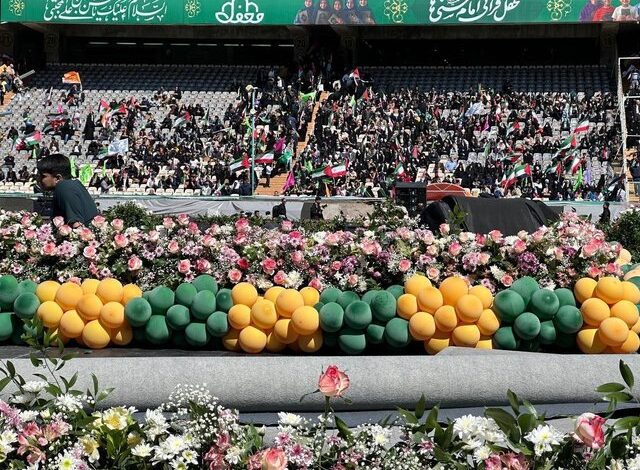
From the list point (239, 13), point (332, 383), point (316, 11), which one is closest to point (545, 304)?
point (332, 383)

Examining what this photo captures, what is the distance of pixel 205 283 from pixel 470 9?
33.1 metres

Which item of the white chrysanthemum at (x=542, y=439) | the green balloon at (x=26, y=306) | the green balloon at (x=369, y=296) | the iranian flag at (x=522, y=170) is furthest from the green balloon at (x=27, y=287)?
the iranian flag at (x=522, y=170)

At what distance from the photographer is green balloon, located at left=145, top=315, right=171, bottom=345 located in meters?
5.41

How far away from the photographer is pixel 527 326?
4918mm

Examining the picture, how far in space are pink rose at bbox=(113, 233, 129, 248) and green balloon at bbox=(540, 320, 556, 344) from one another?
2554 mm

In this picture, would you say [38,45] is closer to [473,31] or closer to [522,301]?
[473,31]

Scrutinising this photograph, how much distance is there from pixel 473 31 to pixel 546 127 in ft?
34.1

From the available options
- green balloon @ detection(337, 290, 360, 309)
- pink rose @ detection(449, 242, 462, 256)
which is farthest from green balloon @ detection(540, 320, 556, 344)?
green balloon @ detection(337, 290, 360, 309)

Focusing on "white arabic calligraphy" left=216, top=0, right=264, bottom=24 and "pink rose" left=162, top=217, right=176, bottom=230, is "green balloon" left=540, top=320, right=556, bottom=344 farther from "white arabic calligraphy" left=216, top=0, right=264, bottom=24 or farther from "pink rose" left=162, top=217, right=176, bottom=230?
"white arabic calligraphy" left=216, top=0, right=264, bottom=24

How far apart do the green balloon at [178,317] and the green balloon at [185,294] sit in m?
0.03

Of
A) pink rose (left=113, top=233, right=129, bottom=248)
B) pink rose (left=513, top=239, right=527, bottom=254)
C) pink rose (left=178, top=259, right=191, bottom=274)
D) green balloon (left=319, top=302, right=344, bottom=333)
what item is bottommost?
green balloon (left=319, top=302, right=344, bottom=333)

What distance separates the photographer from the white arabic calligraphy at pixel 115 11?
1549 inches

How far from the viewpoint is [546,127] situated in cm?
3155

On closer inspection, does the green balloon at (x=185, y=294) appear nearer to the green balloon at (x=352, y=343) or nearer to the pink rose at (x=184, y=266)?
the pink rose at (x=184, y=266)
